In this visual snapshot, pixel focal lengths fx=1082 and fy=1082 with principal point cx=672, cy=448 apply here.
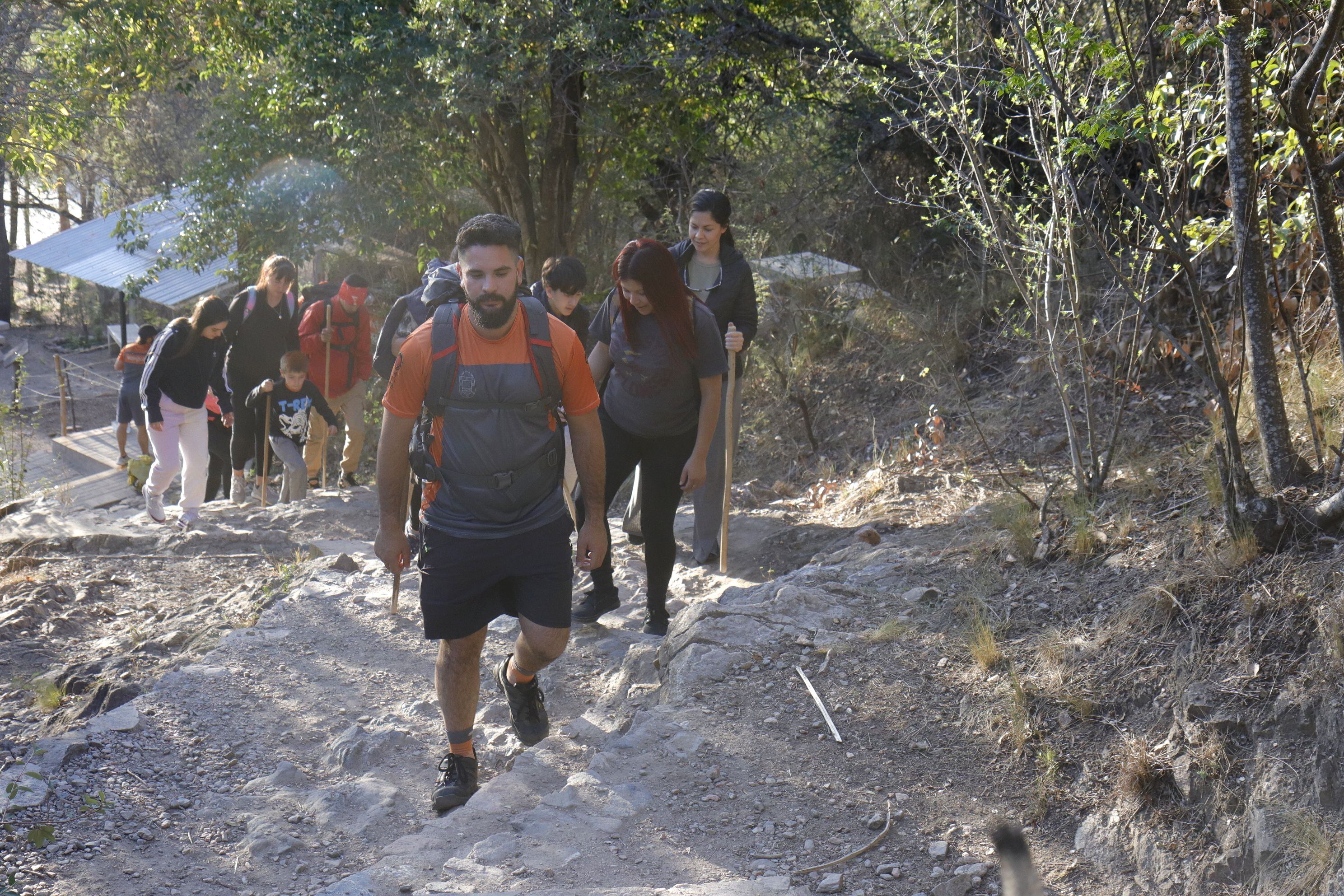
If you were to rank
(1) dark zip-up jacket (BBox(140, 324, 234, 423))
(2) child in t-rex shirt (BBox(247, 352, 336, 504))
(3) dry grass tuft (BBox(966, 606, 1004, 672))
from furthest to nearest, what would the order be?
(2) child in t-rex shirt (BBox(247, 352, 336, 504)), (1) dark zip-up jacket (BBox(140, 324, 234, 423)), (3) dry grass tuft (BBox(966, 606, 1004, 672))

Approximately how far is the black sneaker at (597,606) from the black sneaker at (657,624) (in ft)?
0.69

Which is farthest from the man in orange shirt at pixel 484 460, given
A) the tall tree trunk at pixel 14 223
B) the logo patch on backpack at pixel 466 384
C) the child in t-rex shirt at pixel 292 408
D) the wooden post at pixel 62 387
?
the tall tree trunk at pixel 14 223

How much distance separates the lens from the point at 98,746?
172 inches

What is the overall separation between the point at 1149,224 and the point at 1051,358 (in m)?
1.17

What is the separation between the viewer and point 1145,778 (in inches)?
129

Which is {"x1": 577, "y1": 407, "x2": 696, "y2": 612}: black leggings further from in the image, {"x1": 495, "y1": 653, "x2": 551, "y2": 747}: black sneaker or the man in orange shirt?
the man in orange shirt

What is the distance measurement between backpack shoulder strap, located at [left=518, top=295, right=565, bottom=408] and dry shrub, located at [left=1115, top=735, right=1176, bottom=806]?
2.11 meters

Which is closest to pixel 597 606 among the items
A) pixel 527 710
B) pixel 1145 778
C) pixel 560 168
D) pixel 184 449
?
pixel 527 710

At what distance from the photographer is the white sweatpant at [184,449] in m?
7.77

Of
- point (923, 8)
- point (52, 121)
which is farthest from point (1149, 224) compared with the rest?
point (52, 121)

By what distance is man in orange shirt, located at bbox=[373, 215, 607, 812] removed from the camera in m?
3.38

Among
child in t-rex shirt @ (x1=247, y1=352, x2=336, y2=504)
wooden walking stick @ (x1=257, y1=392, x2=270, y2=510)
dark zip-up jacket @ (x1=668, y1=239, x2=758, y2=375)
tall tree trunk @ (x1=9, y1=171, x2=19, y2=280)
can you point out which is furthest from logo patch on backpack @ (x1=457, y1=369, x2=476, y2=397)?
tall tree trunk @ (x1=9, y1=171, x2=19, y2=280)

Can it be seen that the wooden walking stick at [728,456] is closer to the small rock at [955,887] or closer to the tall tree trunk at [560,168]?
the small rock at [955,887]

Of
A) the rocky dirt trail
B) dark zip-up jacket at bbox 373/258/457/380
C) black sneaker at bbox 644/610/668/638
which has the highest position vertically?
dark zip-up jacket at bbox 373/258/457/380
